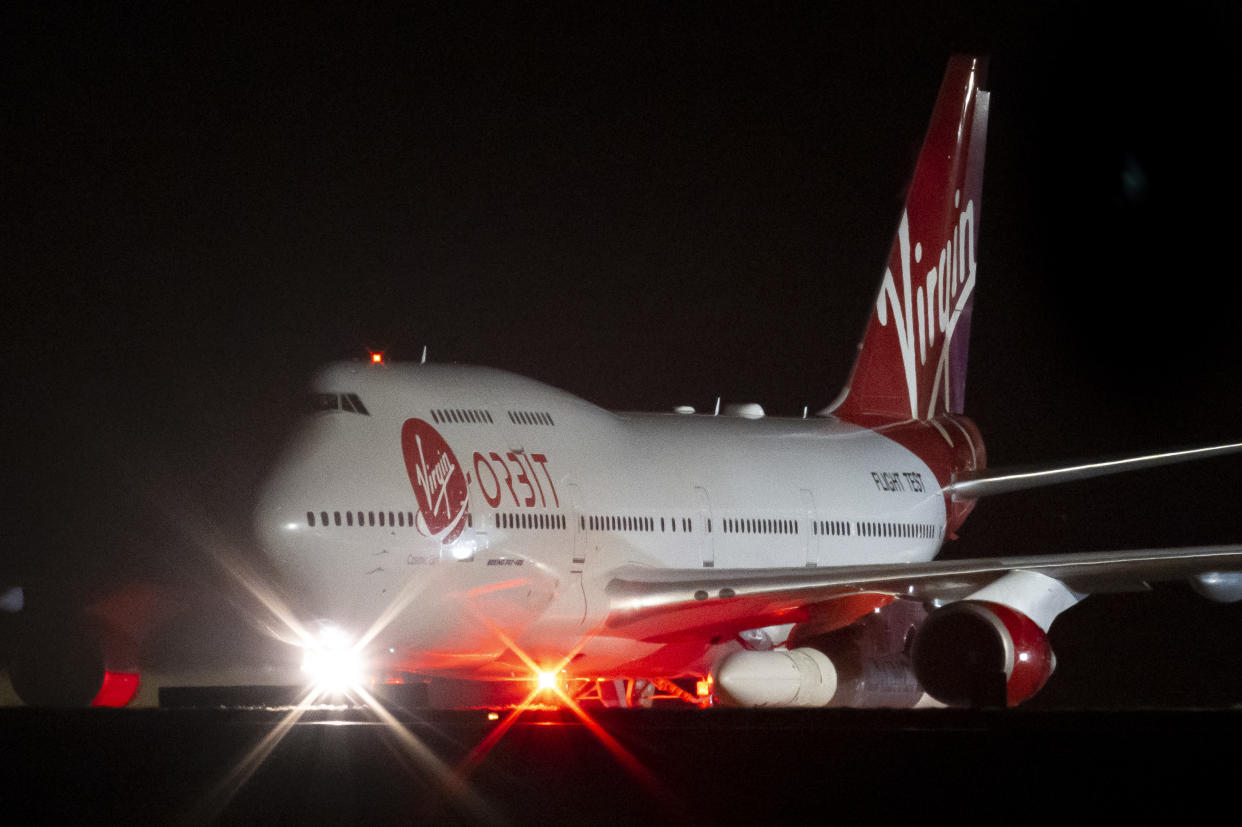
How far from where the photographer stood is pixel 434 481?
16.0 metres

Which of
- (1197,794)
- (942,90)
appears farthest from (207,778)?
(942,90)

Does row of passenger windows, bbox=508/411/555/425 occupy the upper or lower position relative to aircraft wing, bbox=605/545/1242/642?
upper

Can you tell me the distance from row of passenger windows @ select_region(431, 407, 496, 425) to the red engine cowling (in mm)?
4980

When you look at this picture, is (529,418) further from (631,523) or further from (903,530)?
(903,530)

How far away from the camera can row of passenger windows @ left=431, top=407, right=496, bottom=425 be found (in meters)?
16.7

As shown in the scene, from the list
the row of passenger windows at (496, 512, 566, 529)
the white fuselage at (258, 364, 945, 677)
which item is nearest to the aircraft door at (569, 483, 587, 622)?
the white fuselage at (258, 364, 945, 677)

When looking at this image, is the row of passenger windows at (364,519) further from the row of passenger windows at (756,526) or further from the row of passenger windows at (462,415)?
the row of passenger windows at (756,526)

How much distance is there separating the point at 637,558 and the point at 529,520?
2028mm

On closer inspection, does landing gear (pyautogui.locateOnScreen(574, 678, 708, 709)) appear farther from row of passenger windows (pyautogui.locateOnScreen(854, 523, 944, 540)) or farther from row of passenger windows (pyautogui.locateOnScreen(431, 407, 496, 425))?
row of passenger windows (pyautogui.locateOnScreen(431, 407, 496, 425))

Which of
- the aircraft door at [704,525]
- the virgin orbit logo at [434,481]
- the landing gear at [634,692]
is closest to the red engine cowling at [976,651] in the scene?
the aircraft door at [704,525]

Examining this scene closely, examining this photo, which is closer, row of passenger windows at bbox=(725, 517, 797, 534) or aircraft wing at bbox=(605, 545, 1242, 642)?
aircraft wing at bbox=(605, 545, 1242, 642)

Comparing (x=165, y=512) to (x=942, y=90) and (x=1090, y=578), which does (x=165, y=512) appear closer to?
(x=1090, y=578)

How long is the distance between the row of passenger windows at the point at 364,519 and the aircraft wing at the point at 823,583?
322 cm

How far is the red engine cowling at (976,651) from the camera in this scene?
16.1 meters
